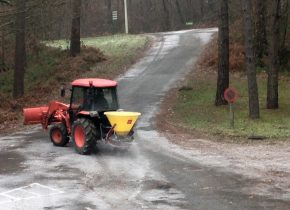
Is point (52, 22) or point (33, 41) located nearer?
point (52, 22)

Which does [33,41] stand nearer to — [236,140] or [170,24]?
[236,140]

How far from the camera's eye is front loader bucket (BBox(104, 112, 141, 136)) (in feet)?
44.9

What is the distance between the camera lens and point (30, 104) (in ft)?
82.7

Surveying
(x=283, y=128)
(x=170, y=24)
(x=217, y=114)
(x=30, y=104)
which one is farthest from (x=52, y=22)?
(x=170, y=24)

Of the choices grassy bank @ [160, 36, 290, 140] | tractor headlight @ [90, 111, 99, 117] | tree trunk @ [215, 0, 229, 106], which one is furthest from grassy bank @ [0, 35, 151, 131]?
tractor headlight @ [90, 111, 99, 117]

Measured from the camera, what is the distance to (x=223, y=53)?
75.6 feet

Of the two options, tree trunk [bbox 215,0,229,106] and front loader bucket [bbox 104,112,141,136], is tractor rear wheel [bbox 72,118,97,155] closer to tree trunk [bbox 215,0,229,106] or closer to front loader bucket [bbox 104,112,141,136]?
front loader bucket [bbox 104,112,141,136]

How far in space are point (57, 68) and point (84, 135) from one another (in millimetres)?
19175

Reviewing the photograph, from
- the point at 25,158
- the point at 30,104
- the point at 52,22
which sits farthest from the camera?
the point at 52,22

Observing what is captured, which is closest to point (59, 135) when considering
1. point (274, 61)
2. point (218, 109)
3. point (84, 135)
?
point (84, 135)

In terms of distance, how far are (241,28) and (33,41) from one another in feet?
45.4

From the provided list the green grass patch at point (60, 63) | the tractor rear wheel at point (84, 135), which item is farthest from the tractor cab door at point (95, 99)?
the green grass patch at point (60, 63)

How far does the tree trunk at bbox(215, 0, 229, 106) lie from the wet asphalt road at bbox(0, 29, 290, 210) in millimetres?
5820

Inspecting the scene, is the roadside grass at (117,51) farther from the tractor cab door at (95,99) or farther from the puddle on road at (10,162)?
the puddle on road at (10,162)
